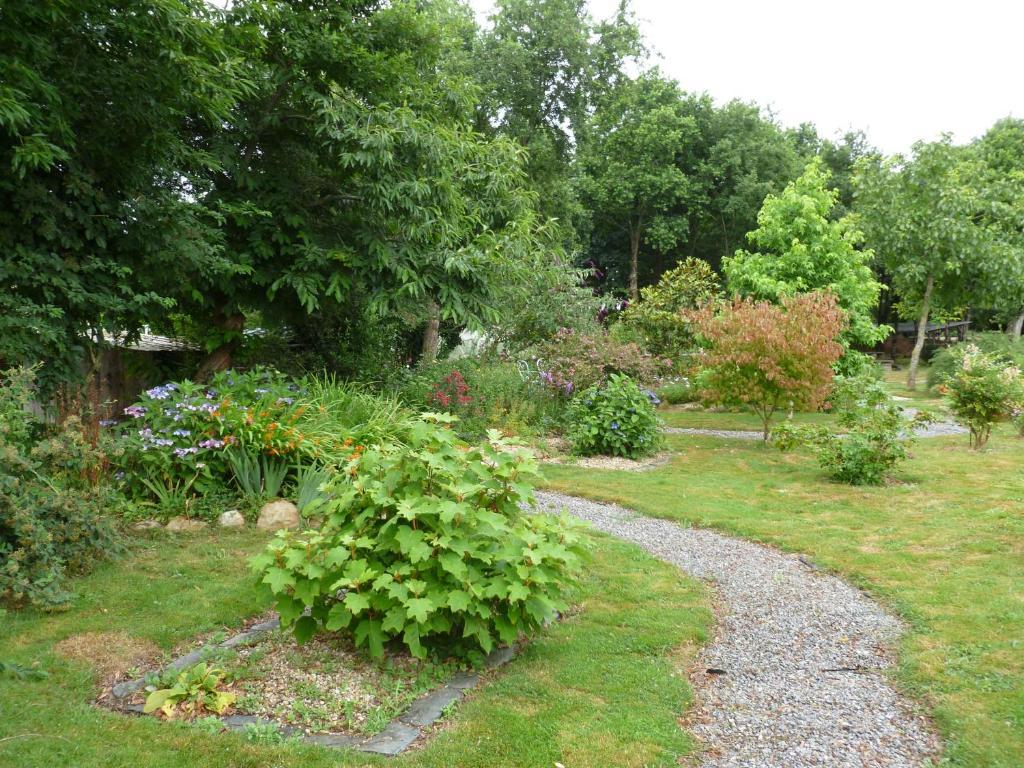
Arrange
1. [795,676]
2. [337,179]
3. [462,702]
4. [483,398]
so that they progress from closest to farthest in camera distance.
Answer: [462,702] < [795,676] < [337,179] < [483,398]

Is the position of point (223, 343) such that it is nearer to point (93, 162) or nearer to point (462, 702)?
point (93, 162)

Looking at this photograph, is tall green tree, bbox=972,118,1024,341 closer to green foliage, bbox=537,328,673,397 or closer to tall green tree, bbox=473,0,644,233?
tall green tree, bbox=473,0,644,233

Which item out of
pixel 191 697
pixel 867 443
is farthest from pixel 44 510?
pixel 867 443

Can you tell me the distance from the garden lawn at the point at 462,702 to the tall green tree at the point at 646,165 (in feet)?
84.1

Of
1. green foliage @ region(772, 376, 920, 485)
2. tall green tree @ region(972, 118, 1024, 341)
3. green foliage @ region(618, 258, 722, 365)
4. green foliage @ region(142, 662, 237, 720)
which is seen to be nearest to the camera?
green foliage @ region(142, 662, 237, 720)

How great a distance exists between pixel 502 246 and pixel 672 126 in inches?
911

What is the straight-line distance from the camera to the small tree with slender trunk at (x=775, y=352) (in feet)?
32.5

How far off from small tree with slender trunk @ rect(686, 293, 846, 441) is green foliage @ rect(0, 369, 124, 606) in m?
8.10

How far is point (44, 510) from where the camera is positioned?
4246 mm

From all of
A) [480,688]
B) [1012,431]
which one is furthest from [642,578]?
[1012,431]

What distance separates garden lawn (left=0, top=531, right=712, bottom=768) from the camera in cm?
272

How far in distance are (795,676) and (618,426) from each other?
6214 mm

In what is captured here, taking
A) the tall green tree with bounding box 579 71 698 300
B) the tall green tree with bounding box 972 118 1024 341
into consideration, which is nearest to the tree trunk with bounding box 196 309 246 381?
the tall green tree with bounding box 972 118 1024 341

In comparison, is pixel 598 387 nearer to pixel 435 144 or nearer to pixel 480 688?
pixel 435 144
